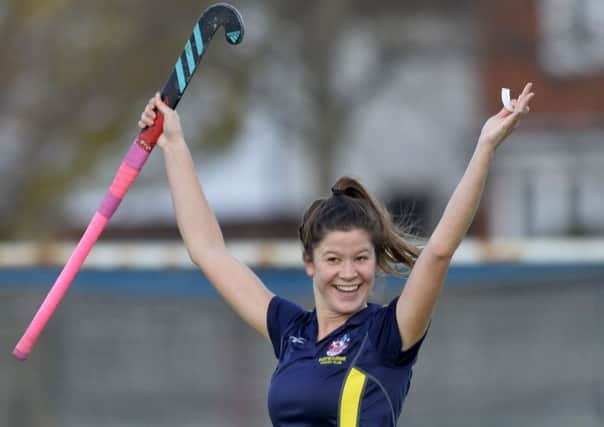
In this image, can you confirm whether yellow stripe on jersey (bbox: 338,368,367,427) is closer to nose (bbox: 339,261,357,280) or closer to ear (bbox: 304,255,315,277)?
nose (bbox: 339,261,357,280)

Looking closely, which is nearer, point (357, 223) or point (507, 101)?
point (507, 101)

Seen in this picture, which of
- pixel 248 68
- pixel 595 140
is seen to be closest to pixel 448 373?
pixel 248 68

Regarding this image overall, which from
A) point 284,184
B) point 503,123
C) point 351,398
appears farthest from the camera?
point 284,184

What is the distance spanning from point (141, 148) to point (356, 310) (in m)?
0.93

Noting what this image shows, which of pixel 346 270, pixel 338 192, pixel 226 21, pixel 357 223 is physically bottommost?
pixel 346 270

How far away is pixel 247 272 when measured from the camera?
4812 millimetres

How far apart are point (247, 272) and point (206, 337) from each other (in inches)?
139

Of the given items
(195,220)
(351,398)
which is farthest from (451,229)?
(195,220)

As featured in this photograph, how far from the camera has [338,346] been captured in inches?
172

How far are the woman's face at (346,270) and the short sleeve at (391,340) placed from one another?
0.12m

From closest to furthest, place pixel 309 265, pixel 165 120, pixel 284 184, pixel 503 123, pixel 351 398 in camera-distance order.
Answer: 1. pixel 503 123
2. pixel 351 398
3. pixel 309 265
4. pixel 165 120
5. pixel 284 184

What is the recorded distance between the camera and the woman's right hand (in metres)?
4.82

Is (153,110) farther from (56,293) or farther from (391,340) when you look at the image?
(391,340)

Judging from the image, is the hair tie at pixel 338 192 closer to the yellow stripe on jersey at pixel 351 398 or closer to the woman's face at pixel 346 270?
the woman's face at pixel 346 270
